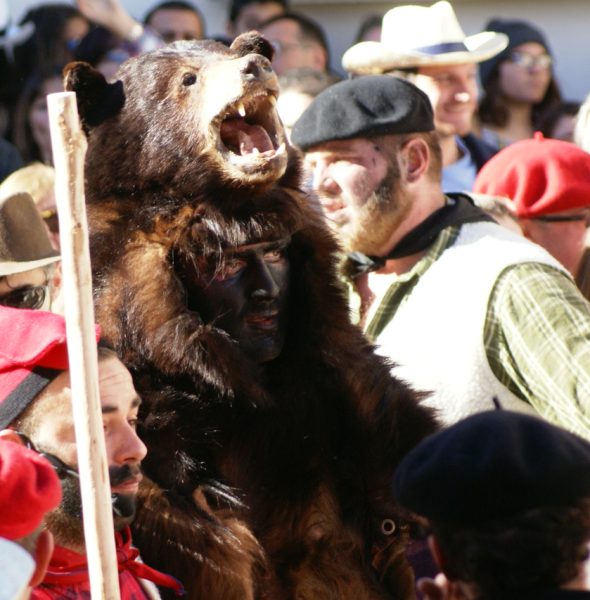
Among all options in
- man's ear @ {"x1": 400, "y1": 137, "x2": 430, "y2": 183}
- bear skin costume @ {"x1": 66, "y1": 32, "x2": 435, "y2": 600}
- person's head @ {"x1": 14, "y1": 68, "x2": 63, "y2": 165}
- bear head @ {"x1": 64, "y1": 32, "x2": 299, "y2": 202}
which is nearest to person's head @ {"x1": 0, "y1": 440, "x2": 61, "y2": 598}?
bear skin costume @ {"x1": 66, "y1": 32, "x2": 435, "y2": 600}

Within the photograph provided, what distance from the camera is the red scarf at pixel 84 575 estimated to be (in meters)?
2.71

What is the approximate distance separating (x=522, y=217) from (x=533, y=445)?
2.83 metres

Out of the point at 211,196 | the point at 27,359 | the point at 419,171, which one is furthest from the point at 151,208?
the point at 419,171

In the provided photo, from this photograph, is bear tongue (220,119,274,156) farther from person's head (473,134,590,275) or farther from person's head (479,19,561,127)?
person's head (479,19,561,127)

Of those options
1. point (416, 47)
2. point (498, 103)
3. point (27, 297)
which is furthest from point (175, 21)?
point (27, 297)

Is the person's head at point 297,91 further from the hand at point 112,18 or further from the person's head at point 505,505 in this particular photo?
the person's head at point 505,505

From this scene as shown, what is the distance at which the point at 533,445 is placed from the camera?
2.26 metres

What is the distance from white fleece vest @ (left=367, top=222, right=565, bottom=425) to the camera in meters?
3.93

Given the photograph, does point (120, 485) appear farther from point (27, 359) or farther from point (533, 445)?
point (533, 445)

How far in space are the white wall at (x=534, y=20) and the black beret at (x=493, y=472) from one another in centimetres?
664

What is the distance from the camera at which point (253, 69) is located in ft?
10.7

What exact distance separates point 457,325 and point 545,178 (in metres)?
1.13

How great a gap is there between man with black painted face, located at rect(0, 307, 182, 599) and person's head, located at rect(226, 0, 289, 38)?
5259 millimetres

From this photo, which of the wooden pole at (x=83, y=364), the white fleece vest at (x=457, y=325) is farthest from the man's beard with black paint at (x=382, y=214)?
the wooden pole at (x=83, y=364)
